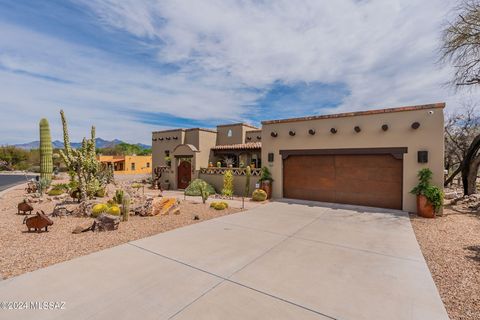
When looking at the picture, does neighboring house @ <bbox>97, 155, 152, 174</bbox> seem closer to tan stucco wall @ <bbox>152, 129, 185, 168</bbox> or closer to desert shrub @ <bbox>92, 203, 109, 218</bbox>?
tan stucco wall @ <bbox>152, 129, 185, 168</bbox>

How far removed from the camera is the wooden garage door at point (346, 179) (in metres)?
10.8

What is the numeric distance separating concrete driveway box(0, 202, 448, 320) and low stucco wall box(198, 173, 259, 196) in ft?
25.9

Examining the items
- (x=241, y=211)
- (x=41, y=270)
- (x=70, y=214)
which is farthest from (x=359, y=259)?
(x=70, y=214)

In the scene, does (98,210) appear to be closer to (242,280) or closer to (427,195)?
(242,280)

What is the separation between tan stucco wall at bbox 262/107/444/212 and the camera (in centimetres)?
969

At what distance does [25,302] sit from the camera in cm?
359

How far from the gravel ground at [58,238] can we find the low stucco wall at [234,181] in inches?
210

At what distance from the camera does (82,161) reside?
1086cm

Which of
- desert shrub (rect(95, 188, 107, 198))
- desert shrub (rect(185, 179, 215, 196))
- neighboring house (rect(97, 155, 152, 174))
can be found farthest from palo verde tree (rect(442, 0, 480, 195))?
neighboring house (rect(97, 155, 152, 174))

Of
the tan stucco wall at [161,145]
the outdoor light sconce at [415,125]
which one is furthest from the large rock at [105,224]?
the tan stucco wall at [161,145]

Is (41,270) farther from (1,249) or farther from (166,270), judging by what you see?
(166,270)

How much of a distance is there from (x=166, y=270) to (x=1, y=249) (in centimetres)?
451

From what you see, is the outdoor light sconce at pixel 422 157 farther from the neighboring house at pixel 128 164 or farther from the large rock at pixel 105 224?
the neighboring house at pixel 128 164

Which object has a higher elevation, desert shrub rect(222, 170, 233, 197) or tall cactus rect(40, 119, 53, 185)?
tall cactus rect(40, 119, 53, 185)
